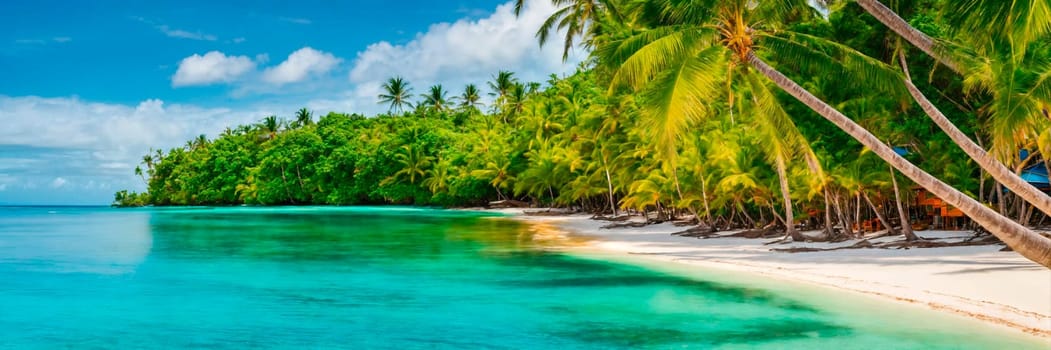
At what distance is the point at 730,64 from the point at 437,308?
5076 mm

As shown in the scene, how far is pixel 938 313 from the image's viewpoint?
8812mm

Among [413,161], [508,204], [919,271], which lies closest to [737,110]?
[919,271]

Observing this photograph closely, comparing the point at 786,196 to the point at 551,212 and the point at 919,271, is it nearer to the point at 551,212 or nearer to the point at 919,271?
the point at 919,271

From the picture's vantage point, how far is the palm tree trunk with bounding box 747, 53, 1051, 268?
28.6 ft

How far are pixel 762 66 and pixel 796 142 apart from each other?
2.53 m

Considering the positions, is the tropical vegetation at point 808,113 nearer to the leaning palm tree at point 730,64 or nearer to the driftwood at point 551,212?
the leaning palm tree at point 730,64

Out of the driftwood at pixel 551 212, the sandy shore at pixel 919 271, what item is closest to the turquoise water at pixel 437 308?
the sandy shore at pixel 919 271

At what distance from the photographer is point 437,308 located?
1005cm

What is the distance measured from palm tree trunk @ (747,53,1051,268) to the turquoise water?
115 cm

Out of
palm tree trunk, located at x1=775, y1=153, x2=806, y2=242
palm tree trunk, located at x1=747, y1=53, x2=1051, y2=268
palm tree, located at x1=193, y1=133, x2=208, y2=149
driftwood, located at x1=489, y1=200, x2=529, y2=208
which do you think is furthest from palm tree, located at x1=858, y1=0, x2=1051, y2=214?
palm tree, located at x1=193, y1=133, x2=208, y2=149

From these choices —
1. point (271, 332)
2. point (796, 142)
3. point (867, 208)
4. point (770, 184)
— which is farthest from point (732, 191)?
point (271, 332)

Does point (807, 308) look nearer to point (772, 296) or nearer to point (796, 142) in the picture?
point (772, 296)

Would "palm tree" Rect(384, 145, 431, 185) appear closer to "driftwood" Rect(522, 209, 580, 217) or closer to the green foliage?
the green foliage

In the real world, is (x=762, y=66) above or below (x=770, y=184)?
above
